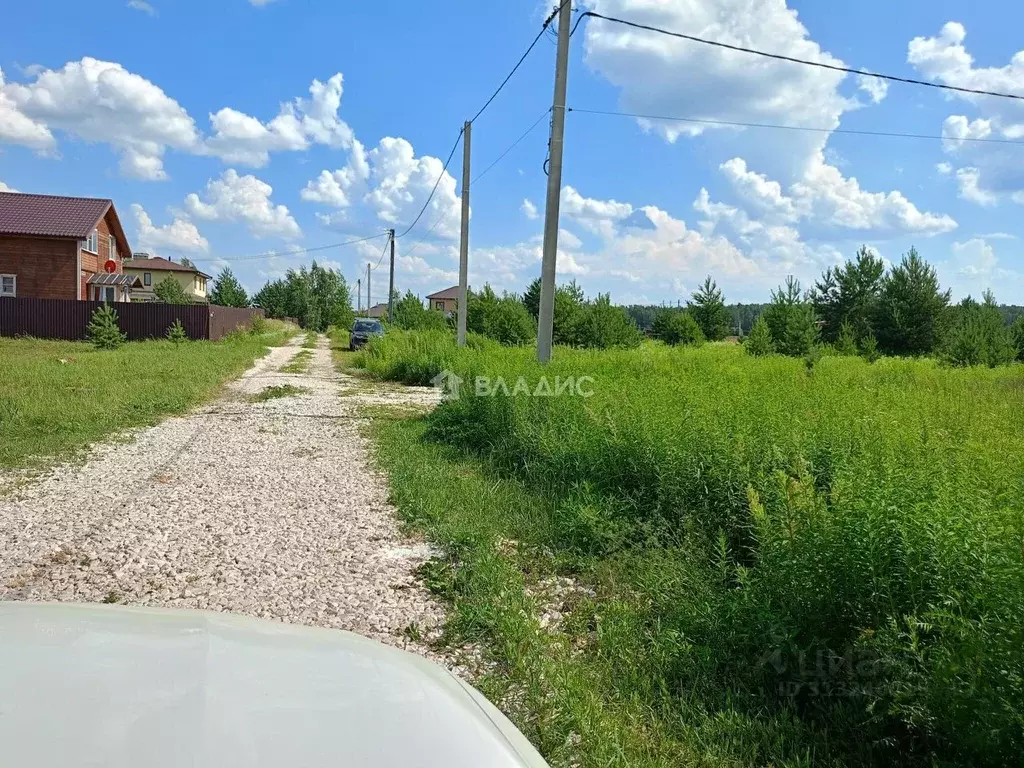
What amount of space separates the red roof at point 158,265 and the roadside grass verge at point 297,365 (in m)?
55.1

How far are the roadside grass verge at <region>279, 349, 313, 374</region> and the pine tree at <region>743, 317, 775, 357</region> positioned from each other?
18381 millimetres

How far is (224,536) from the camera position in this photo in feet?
18.1

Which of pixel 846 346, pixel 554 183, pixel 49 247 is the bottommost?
pixel 846 346

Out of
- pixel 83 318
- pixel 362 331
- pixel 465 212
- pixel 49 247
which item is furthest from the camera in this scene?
pixel 362 331

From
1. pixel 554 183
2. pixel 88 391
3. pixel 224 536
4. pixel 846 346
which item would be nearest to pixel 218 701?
pixel 224 536

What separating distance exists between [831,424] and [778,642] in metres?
2.74

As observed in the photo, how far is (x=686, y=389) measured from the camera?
26.6 feet

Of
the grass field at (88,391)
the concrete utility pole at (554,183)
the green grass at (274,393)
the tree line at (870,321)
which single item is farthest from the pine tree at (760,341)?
the concrete utility pole at (554,183)

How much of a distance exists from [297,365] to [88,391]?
37.3ft

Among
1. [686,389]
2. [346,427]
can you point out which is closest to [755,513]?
[686,389]

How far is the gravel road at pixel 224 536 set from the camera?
14.1ft

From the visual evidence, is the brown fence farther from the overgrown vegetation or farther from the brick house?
the overgrown vegetation

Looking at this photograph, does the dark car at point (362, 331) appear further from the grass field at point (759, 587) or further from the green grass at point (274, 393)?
the grass field at point (759, 587)

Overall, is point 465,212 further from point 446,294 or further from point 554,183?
point 446,294
